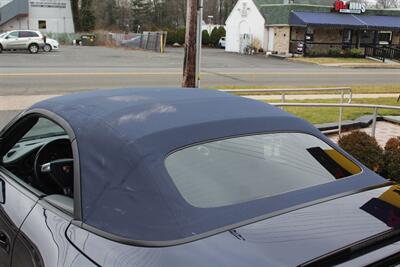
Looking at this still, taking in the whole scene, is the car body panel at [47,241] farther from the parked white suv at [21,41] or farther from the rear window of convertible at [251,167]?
the parked white suv at [21,41]

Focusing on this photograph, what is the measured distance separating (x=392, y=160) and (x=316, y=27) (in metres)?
39.5

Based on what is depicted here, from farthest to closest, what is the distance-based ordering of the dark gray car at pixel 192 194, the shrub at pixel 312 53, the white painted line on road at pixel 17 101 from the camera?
the shrub at pixel 312 53 < the white painted line on road at pixel 17 101 < the dark gray car at pixel 192 194

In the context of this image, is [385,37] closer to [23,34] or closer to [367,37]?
[367,37]

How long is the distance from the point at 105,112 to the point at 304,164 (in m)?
1.13

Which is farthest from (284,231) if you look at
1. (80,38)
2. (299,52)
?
(80,38)

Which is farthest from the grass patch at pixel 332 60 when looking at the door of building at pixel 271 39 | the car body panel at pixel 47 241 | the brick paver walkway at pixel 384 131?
the car body panel at pixel 47 241

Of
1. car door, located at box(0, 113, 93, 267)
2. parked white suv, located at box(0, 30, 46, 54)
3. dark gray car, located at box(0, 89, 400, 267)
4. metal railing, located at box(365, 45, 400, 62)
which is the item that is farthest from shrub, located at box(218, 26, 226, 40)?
dark gray car, located at box(0, 89, 400, 267)

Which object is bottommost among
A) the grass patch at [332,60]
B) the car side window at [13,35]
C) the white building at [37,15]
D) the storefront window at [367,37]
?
the grass patch at [332,60]

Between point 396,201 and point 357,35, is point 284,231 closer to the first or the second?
point 396,201

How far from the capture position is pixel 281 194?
2.42 meters

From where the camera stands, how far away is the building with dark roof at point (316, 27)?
4356 cm

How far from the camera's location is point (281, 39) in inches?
1775

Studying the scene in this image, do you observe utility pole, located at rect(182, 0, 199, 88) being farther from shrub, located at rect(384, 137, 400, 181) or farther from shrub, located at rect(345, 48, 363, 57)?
shrub, located at rect(345, 48, 363, 57)

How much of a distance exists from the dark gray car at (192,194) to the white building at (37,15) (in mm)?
66079
